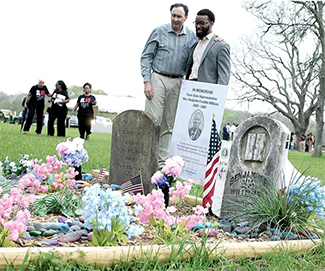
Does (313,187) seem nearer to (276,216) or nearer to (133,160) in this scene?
(276,216)

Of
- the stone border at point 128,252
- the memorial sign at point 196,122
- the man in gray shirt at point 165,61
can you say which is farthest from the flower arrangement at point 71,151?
the stone border at point 128,252

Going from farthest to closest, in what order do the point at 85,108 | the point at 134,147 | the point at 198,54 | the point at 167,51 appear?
the point at 85,108, the point at 167,51, the point at 198,54, the point at 134,147

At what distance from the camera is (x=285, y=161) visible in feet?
14.0

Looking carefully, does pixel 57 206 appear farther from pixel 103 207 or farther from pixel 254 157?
pixel 254 157

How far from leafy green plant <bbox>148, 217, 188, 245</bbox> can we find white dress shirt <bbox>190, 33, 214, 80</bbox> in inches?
110

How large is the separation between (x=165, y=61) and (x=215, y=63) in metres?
0.91

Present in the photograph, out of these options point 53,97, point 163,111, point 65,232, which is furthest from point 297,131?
point 65,232

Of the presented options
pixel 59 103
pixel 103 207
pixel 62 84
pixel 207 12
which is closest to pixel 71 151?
pixel 103 207

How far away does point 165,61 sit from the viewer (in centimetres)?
630

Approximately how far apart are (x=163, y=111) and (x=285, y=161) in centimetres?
266

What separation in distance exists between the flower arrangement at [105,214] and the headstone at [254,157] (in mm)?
1496

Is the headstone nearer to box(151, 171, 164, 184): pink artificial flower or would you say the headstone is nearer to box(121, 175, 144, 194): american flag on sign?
box(151, 171, 164, 184): pink artificial flower

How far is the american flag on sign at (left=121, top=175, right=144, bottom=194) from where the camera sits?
5.14 metres

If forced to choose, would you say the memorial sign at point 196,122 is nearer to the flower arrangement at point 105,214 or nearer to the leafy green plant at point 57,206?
the leafy green plant at point 57,206
